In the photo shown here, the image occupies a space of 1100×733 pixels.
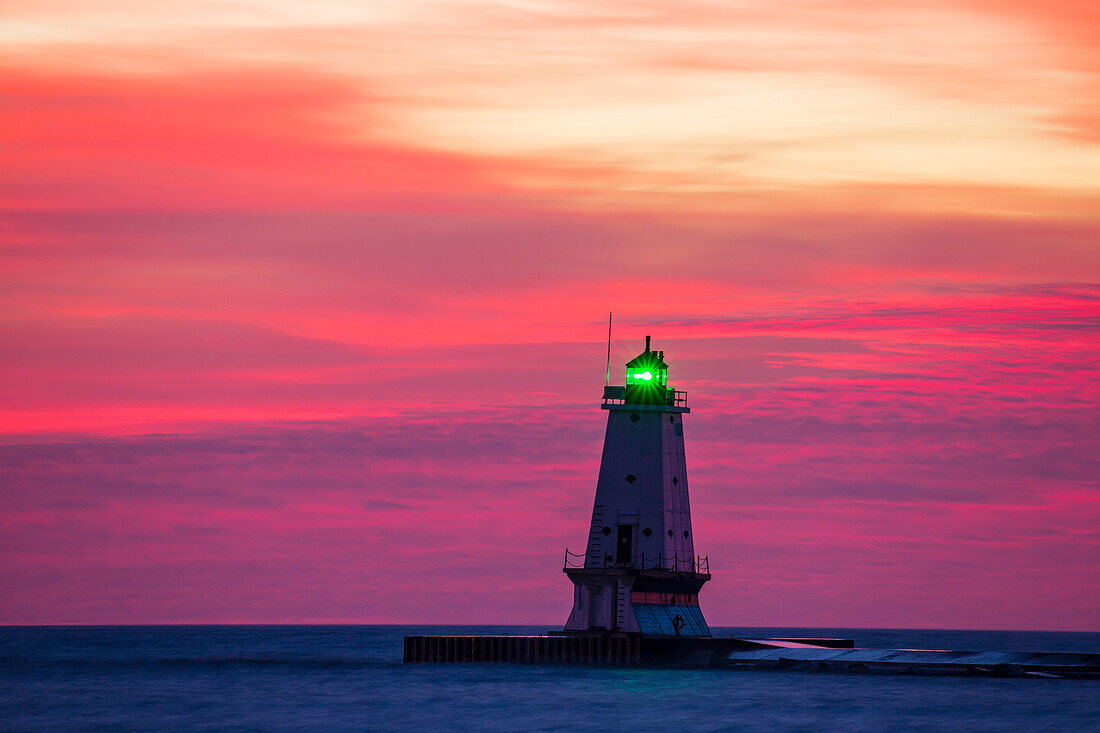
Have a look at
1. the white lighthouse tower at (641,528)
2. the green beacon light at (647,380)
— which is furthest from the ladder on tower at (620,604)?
the green beacon light at (647,380)

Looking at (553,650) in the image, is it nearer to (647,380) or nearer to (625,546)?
(625,546)

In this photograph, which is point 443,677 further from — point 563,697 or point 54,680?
point 54,680

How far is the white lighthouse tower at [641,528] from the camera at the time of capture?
71.8m

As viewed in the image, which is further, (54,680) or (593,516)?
(54,680)

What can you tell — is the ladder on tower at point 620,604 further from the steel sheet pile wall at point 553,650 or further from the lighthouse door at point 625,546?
the lighthouse door at point 625,546

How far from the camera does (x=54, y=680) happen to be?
317 ft

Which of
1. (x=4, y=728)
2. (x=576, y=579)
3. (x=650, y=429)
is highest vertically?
(x=650, y=429)

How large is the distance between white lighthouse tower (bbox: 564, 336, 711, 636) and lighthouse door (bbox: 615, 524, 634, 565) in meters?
0.04

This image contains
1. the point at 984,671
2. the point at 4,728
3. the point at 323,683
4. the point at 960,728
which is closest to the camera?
the point at 960,728

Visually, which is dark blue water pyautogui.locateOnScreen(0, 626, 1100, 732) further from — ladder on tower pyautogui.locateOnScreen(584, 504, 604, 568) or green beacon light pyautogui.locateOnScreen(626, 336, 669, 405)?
green beacon light pyautogui.locateOnScreen(626, 336, 669, 405)

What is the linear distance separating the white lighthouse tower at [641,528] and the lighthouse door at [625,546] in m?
0.04

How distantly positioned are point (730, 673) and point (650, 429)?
39.0 feet

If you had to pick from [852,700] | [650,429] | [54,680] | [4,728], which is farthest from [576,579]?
[54,680]

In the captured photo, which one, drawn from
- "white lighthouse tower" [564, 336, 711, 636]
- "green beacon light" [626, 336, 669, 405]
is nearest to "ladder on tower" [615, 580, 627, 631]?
"white lighthouse tower" [564, 336, 711, 636]
